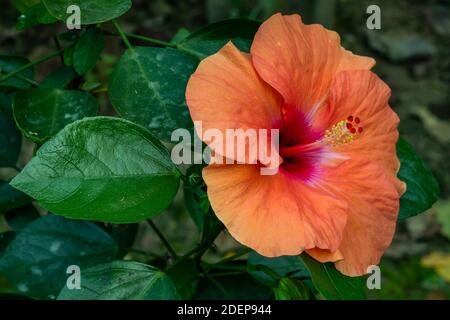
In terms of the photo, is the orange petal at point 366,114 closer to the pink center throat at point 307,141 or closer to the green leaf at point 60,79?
the pink center throat at point 307,141

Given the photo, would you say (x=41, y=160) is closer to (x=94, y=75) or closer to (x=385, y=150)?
(x=385, y=150)

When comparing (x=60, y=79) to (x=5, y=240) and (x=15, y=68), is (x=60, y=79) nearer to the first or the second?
(x=15, y=68)

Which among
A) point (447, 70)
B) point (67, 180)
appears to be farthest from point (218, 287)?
point (447, 70)

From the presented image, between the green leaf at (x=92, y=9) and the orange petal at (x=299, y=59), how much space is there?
20 cm

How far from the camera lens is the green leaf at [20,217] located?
126 centimetres

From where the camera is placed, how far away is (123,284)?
3.32ft

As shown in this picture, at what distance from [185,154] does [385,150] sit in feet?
0.93

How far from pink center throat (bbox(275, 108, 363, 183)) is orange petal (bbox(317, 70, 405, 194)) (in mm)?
10

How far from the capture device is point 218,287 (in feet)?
4.30

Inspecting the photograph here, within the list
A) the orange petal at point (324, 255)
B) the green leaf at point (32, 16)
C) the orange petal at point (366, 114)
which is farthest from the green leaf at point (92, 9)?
the orange petal at point (324, 255)

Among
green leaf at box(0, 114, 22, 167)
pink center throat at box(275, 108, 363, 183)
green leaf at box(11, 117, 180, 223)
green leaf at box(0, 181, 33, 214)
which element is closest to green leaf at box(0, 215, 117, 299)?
green leaf at box(0, 181, 33, 214)

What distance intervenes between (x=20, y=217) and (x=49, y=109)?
29cm

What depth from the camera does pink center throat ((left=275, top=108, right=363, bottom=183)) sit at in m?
0.98

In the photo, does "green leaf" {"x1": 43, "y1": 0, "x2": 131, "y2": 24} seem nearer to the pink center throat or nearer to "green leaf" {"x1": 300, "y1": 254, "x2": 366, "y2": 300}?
the pink center throat
